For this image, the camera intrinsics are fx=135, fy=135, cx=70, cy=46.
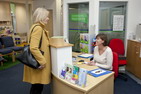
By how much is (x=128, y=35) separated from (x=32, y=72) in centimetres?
316

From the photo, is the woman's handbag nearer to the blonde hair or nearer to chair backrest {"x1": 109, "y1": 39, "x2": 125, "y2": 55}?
the blonde hair

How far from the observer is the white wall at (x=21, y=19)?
828 centimetres

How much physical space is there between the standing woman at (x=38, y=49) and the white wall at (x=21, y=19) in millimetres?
7081

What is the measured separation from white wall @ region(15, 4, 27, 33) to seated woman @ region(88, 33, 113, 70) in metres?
7.07

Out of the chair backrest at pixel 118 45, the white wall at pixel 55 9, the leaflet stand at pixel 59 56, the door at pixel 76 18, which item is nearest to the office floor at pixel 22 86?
the chair backrest at pixel 118 45

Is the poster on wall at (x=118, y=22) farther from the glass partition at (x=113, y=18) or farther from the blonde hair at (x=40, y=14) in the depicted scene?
the blonde hair at (x=40, y=14)

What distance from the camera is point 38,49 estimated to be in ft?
5.78

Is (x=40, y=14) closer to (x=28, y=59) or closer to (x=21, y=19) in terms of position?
(x=28, y=59)

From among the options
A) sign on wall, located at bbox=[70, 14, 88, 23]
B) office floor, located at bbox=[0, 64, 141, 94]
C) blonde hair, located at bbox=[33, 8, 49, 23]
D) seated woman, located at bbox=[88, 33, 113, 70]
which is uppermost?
sign on wall, located at bbox=[70, 14, 88, 23]

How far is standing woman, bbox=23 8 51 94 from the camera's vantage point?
1754 millimetres

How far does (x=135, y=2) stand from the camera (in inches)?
153

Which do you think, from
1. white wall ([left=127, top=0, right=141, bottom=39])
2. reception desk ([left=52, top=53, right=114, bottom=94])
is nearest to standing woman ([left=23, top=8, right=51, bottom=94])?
reception desk ([left=52, top=53, right=114, bottom=94])

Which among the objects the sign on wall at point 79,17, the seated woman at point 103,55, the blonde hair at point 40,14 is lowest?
the seated woman at point 103,55

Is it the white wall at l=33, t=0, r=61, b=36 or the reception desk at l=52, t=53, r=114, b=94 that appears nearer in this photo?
the reception desk at l=52, t=53, r=114, b=94
